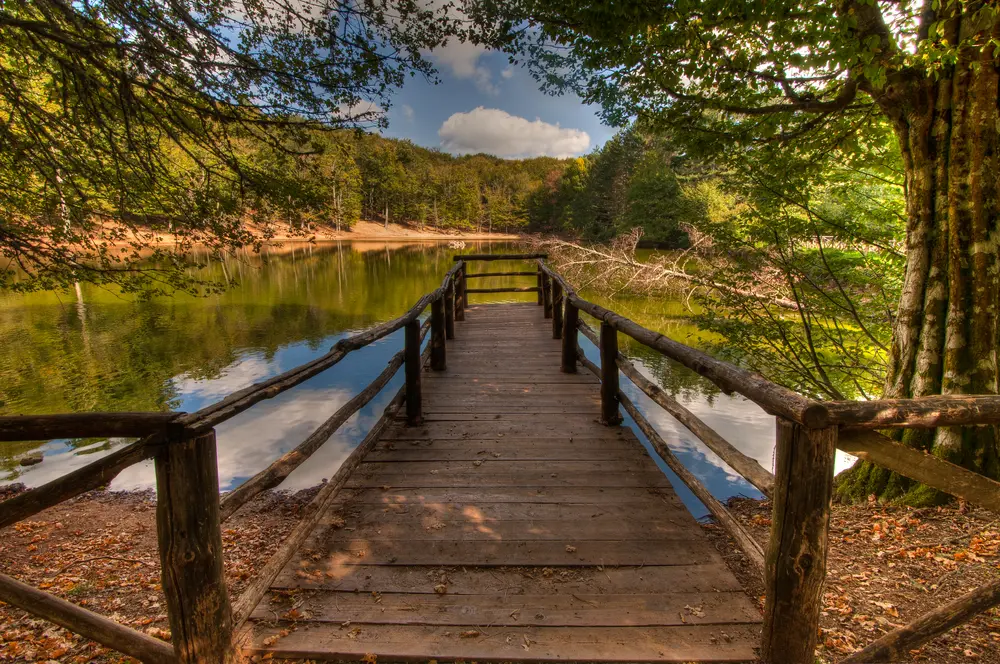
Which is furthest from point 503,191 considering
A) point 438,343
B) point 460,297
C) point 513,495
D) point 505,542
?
point 505,542

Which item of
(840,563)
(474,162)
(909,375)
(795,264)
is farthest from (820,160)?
(474,162)

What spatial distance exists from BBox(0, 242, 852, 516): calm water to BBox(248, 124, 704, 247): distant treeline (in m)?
1.14

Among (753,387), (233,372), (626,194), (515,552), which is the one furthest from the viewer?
(626,194)

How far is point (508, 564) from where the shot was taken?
230 centimetres

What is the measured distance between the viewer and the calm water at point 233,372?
658cm

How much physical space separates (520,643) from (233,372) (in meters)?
10.0

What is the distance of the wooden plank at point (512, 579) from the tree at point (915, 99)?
2.19m

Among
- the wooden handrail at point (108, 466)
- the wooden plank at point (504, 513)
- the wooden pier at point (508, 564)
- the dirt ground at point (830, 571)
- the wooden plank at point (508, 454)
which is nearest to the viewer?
the wooden handrail at point (108, 466)

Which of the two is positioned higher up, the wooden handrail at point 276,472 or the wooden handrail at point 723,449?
the wooden handrail at point 723,449

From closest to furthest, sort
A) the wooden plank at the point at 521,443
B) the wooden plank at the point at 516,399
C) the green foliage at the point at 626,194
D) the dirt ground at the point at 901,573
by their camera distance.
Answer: the dirt ground at the point at 901,573, the wooden plank at the point at 521,443, the wooden plank at the point at 516,399, the green foliage at the point at 626,194

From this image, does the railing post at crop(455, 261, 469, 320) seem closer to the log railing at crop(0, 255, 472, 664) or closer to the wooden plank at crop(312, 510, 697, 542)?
the wooden plank at crop(312, 510, 697, 542)

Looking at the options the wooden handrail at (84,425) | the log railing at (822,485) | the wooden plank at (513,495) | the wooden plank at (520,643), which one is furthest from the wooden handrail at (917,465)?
the wooden handrail at (84,425)

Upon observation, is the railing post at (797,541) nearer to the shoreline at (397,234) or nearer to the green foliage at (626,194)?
the green foliage at (626,194)

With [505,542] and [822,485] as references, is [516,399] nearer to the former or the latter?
[505,542]
